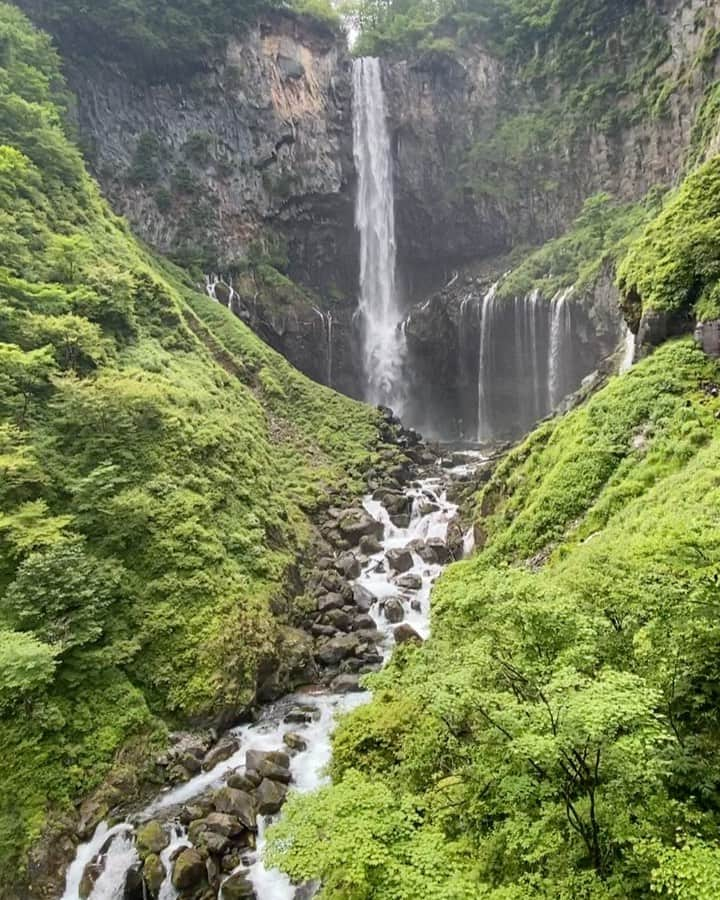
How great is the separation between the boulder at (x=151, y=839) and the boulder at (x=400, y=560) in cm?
1011

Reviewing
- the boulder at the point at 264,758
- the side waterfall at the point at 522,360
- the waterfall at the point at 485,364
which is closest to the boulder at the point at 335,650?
the boulder at the point at 264,758

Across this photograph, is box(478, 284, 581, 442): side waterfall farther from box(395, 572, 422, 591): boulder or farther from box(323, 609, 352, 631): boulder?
box(323, 609, 352, 631): boulder

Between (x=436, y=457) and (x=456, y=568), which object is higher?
(x=436, y=457)

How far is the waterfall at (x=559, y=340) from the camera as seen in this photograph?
1186 inches

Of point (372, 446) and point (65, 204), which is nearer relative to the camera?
point (65, 204)

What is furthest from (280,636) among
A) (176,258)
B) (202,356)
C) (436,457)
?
(176,258)

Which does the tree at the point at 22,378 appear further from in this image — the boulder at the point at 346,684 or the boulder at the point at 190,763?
the boulder at the point at 346,684

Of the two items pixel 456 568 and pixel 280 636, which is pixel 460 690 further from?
pixel 280 636

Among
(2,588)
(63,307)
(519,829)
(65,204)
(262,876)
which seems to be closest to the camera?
(519,829)

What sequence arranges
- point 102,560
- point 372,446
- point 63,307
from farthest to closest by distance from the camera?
point 372,446
point 63,307
point 102,560

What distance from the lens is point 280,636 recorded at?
1401cm

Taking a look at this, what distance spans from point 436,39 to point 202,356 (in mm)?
33058

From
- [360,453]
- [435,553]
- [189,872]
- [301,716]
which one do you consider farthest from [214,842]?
[360,453]

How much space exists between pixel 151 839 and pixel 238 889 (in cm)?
174
